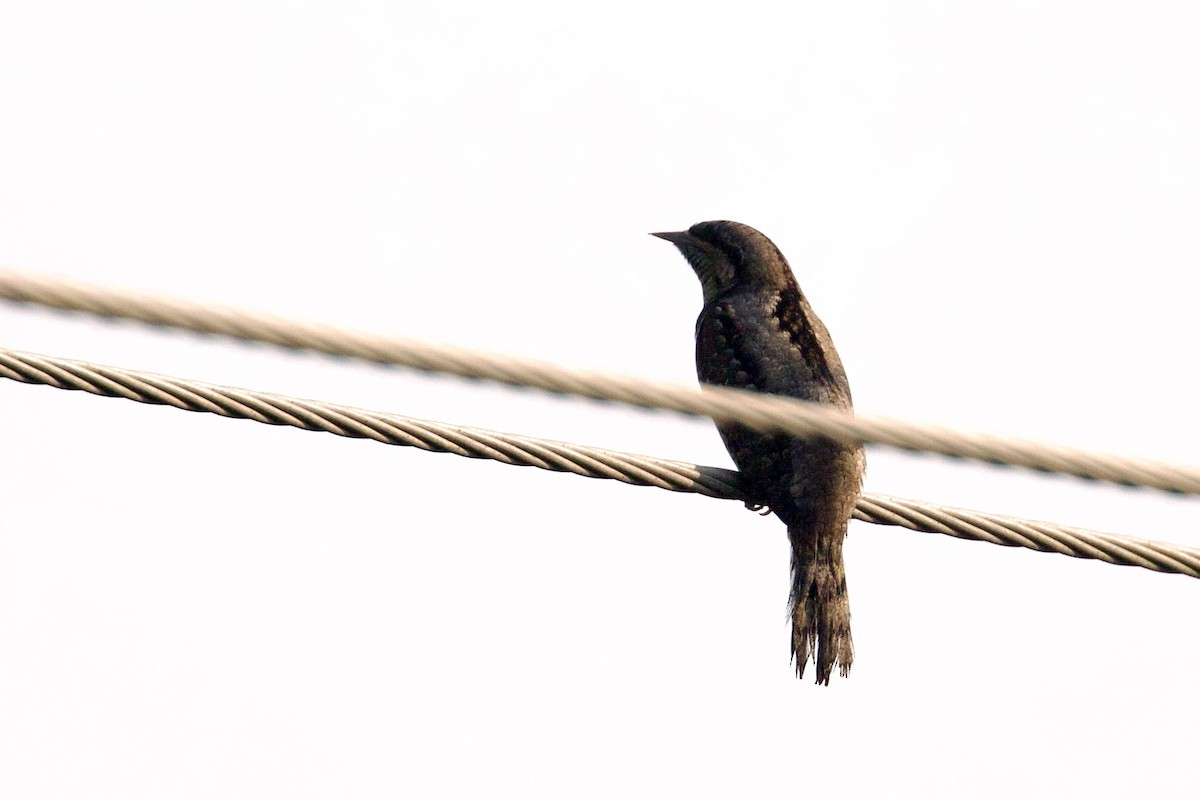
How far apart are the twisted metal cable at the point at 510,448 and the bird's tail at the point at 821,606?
2201 mm

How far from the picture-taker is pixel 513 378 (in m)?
4.31

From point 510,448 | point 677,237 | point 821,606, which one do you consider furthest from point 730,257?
point 510,448

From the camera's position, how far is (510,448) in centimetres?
570

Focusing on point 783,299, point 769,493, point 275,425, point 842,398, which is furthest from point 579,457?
point 783,299

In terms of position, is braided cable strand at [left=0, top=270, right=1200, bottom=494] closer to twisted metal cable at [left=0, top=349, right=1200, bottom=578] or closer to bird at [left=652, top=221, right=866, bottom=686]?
twisted metal cable at [left=0, top=349, right=1200, bottom=578]

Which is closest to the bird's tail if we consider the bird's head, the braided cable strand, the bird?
the bird

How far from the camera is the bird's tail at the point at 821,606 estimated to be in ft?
28.5

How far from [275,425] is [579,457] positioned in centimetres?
96

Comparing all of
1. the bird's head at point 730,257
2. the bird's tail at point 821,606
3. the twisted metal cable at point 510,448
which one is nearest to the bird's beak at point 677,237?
the bird's head at point 730,257

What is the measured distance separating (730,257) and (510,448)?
17.6ft

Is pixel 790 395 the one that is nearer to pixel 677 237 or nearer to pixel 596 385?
pixel 677 237

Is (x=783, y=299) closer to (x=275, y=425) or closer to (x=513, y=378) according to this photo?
(x=275, y=425)

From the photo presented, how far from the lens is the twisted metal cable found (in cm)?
526

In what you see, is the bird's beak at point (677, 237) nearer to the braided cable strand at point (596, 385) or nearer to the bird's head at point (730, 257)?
the bird's head at point (730, 257)
